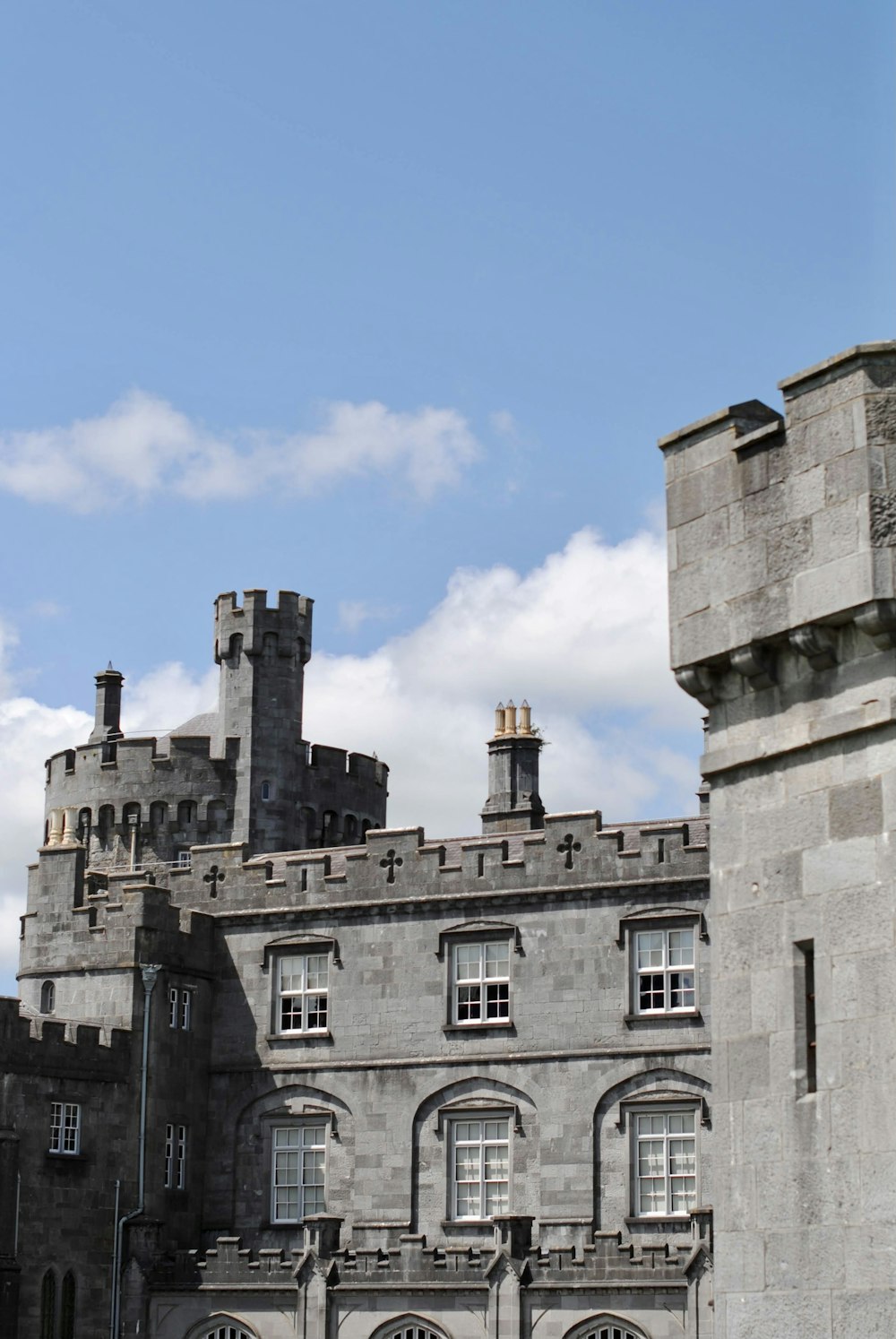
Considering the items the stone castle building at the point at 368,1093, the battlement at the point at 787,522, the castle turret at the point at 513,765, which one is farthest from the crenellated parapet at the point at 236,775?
the battlement at the point at 787,522

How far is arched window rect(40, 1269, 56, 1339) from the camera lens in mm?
35031

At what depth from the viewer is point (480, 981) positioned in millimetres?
37406

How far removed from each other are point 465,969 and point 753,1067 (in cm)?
2529

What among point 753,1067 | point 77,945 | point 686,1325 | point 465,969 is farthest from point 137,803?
point 753,1067

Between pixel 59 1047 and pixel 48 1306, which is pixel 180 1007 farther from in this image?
pixel 48 1306

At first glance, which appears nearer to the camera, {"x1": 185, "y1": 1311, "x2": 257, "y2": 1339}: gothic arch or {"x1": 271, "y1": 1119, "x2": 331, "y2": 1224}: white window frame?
{"x1": 185, "y1": 1311, "x2": 257, "y2": 1339}: gothic arch

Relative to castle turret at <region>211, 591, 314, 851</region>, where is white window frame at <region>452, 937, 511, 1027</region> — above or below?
below

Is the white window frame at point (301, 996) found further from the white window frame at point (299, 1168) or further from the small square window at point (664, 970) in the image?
the small square window at point (664, 970)

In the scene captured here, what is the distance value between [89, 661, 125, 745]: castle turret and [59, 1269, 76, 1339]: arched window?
19.8 metres

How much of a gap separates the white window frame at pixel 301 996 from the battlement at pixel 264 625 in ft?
41.2

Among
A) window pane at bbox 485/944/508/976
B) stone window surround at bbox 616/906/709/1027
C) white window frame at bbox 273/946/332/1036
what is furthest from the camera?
white window frame at bbox 273/946/332/1036

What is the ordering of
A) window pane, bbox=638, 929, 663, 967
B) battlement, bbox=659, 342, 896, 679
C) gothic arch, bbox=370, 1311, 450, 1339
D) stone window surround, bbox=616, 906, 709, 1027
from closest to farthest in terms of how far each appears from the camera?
battlement, bbox=659, 342, 896, 679 → gothic arch, bbox=370, 1311, 450, 1339 → stone window surround, bbox=616, 906, 709, 1027 → window pane, bbox=638, 929, 663, 967

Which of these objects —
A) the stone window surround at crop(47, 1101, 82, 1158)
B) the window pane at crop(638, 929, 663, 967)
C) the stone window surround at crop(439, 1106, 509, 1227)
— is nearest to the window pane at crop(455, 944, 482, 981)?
the stone window surround at crop(439, 1106, 509, 1227)

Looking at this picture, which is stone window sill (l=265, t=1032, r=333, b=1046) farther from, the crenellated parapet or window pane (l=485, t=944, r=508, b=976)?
the crenellated parapet
